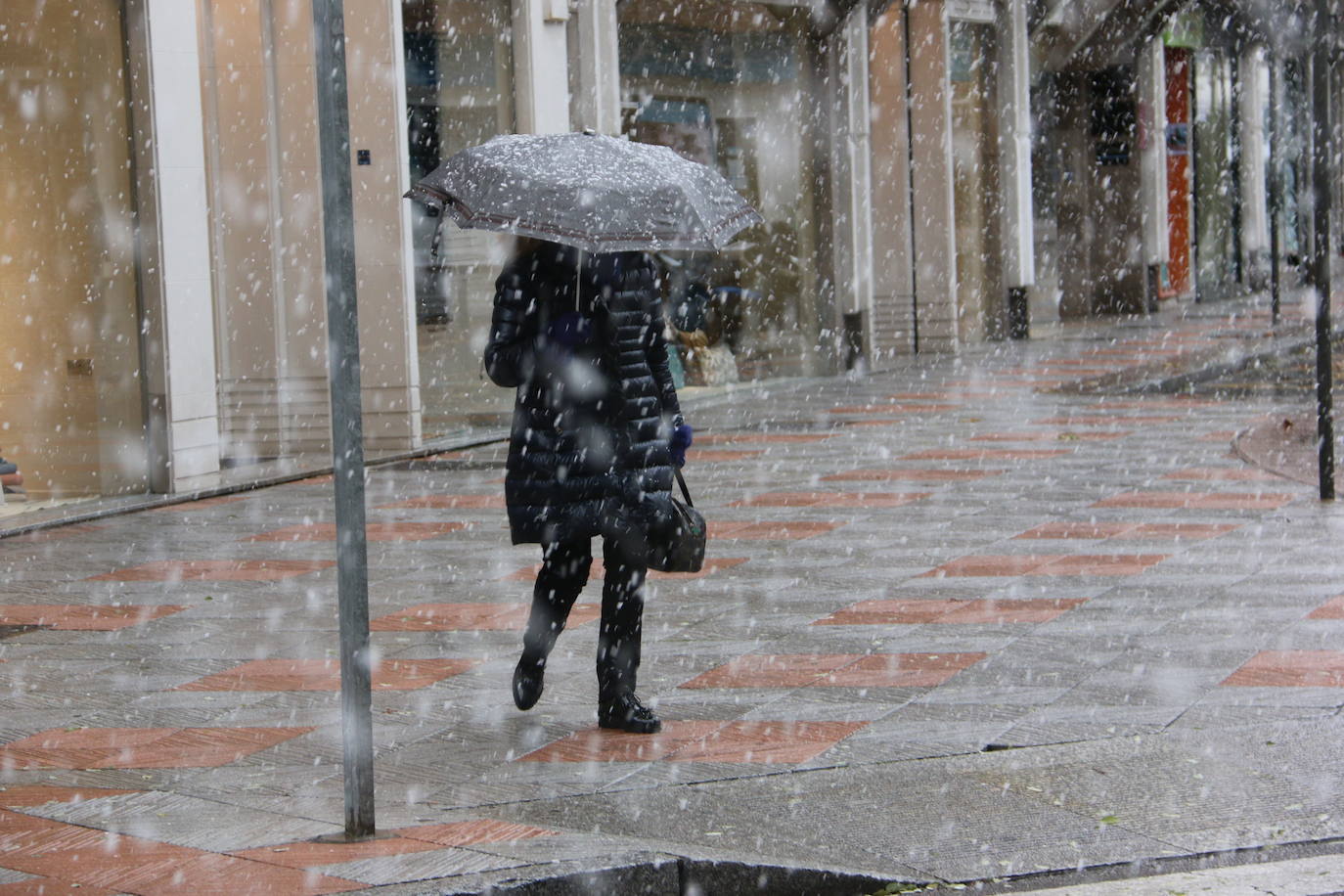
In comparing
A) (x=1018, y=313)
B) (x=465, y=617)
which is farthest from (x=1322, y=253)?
(x=1018, y=313)

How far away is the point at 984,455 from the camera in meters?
13.9

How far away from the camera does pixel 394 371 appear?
610 inches

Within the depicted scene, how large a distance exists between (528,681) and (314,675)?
3.89 ft

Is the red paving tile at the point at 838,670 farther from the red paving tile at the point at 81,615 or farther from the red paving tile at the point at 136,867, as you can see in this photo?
the red paving tile at the point at 81,615

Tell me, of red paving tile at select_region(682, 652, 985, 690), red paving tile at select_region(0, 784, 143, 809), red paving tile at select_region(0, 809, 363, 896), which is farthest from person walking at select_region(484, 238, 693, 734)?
red paving tile at select_region(0, 809, 363, 896)

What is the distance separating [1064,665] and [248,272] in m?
9.77

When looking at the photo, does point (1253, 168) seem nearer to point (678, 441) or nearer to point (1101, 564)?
point (1101, 564)

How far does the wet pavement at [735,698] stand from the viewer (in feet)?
15.4

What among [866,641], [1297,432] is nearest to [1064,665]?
[866,641]

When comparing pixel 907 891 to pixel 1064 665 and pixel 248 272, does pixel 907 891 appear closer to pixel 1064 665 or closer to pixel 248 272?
pixel 1064 665

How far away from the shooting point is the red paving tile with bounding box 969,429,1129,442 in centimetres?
1475

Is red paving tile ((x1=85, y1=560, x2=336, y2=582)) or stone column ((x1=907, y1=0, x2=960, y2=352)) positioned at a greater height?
stone column ((x1=907, y1=0, x2=960, y2=352))

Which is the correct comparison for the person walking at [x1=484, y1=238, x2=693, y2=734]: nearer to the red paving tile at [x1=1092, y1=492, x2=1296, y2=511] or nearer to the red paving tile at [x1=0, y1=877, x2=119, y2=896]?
the red paving tile at [x1=0, y1=877, x2=119, y2=896]

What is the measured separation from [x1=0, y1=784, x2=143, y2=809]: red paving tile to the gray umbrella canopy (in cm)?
185
